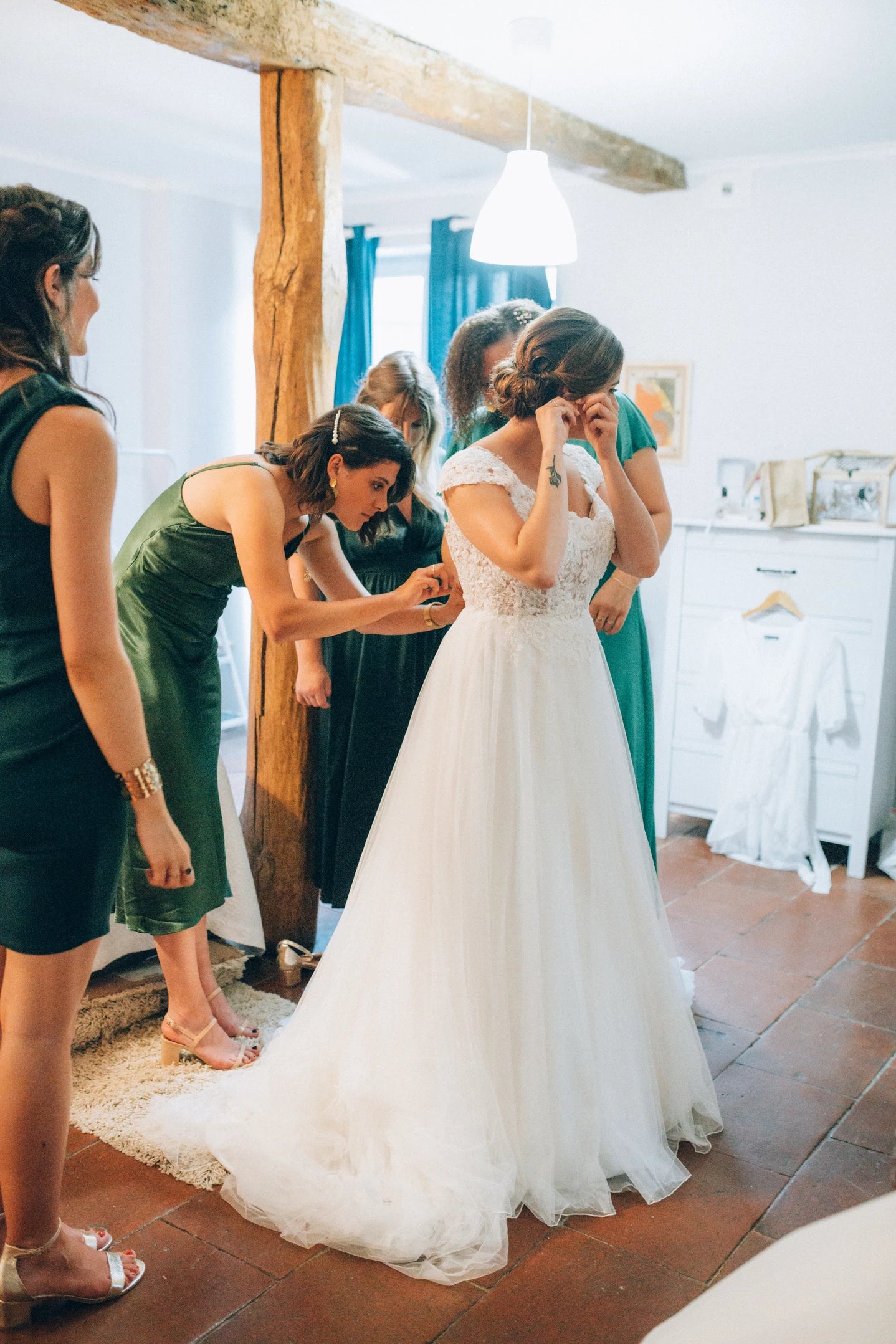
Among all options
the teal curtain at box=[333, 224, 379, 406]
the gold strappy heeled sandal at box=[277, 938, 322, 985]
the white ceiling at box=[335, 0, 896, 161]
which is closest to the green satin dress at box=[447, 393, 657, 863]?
the gold strappy heeled sandal at box=[277, 938, 322, 985]

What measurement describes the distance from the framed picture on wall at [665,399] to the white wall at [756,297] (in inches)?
1.8

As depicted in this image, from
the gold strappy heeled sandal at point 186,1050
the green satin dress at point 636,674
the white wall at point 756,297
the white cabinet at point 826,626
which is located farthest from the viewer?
the white wall at point 756,297

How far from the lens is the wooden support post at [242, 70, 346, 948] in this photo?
3.07 m

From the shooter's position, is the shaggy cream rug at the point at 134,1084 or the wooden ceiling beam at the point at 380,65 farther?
the wooden ceiling beam at the point at 380,65

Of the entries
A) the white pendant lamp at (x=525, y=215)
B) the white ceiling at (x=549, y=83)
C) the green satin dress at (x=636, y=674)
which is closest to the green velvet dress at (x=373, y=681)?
the green satin dress at (x=636, y=674)

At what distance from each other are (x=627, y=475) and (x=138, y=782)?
158 cm

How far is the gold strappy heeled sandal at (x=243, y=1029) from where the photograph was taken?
2758mm

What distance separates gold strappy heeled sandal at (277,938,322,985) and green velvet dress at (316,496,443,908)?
0.22m

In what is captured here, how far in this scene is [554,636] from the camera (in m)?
2.29

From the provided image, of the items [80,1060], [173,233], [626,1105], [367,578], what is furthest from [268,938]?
[173,233]

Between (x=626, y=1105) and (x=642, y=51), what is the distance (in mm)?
2995

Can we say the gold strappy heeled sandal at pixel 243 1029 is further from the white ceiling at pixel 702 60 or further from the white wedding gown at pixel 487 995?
the white ceiling at pixel 702 60

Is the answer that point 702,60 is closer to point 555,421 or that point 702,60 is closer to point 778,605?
point 778,605

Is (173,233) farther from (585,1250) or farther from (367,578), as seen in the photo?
(585,1250)
